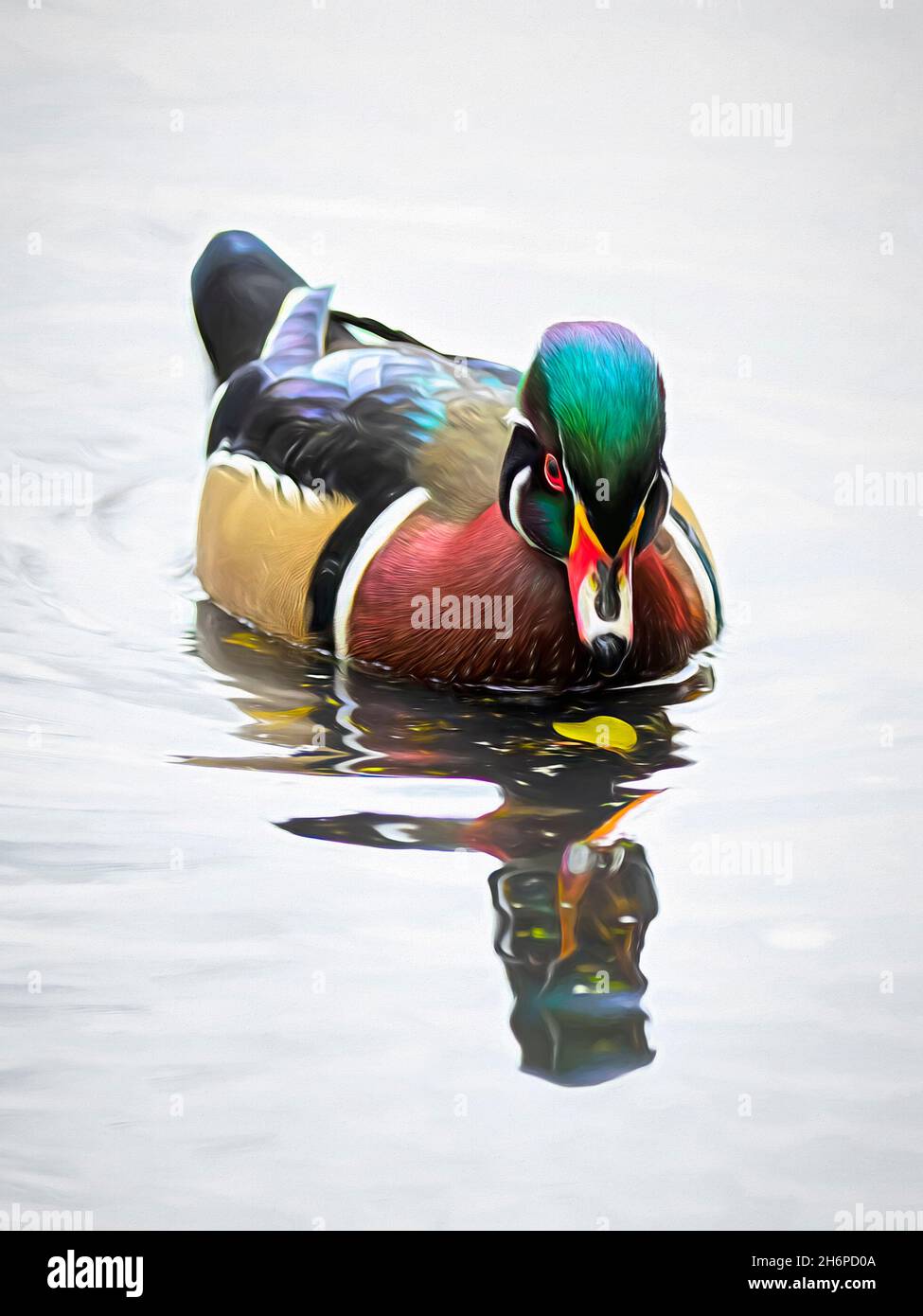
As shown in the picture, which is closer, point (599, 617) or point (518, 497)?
point (599, 617)

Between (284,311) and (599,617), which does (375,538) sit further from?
(284,311)

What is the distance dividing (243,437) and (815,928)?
91.4 inches

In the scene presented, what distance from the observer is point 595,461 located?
5105 millimetres

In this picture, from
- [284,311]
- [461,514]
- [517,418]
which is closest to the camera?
[517,418]

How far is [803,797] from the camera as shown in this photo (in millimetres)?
5297

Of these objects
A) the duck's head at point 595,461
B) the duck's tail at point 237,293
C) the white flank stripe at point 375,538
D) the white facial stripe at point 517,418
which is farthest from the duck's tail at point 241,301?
the duck's head at point 595,461

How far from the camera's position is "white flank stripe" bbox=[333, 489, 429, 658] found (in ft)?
18.5

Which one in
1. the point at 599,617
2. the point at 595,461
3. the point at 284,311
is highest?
the point at 284,311

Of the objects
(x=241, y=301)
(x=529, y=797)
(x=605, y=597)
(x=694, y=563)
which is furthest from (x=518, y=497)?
(x=241, y=301)

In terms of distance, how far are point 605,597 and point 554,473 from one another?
0.33m

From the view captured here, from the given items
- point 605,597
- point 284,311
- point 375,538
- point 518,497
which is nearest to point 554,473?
point 518,497

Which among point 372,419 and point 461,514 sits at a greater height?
point 372,419

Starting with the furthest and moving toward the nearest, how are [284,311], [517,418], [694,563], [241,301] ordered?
[241,301]
[284,311]
[694,563]
[517,418]

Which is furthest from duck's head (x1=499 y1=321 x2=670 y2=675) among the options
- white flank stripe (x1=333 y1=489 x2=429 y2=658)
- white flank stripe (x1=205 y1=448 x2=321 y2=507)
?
white flank stripe (x1=205 y1=448 x2=321 y2=507)
